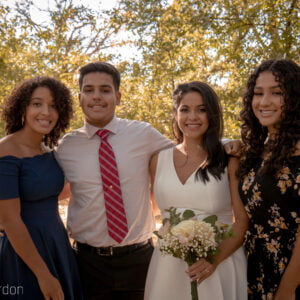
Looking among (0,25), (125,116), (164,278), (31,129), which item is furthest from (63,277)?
(0,25)

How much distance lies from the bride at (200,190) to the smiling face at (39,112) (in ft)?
3.59

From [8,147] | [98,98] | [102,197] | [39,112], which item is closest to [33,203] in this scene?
[8,147]

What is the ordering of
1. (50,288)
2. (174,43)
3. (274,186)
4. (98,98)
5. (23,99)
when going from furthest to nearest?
(174,43) < (98,98) < (23,99) < (50,288) < (274,186)

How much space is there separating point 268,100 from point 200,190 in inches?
36.7

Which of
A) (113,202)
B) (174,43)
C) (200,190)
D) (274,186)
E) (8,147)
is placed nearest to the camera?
(274,186)

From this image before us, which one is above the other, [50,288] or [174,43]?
[174,43]

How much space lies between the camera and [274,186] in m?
2.69

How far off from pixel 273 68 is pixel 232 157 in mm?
831

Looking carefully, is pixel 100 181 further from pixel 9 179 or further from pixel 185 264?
pixel 185 264

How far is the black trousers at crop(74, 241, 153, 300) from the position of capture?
11.0 ft

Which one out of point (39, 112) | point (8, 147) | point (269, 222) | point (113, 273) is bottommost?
point (113, 273)

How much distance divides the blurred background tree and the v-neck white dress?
372 cm

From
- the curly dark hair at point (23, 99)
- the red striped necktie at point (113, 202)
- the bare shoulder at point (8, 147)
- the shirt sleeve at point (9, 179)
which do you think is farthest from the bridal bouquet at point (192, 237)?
the curly dark hair at point (23, 99)

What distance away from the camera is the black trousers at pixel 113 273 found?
3.36m
